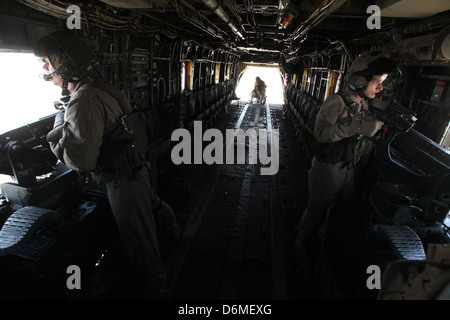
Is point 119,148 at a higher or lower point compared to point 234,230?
higher

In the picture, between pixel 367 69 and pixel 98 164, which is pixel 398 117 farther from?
pixel 98 164

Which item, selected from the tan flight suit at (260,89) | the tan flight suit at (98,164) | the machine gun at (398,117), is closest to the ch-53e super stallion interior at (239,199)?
the machine gun at (398,117)

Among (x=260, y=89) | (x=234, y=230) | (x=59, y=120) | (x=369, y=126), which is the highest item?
(x=369, y=126)

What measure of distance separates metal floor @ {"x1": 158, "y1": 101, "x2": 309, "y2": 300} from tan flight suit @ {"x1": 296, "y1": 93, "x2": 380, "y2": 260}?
1.91 ft

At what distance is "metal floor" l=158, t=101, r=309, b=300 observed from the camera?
2.98 metres

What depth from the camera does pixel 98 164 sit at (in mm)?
2250

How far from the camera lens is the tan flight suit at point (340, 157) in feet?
8.42

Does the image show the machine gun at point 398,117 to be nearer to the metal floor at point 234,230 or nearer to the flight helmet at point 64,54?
the metal floor at point 234,230

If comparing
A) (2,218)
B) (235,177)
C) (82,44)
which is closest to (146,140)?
(82,44)

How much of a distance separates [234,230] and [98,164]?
2.43m

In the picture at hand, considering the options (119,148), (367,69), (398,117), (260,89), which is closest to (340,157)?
(398,117)

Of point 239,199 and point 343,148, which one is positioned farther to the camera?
point 239,199

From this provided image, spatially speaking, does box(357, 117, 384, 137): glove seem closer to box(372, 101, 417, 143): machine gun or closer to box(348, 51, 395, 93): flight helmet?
box(372, 101, 417, 143): machine gun
